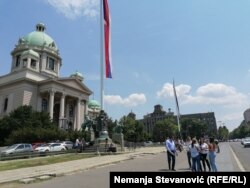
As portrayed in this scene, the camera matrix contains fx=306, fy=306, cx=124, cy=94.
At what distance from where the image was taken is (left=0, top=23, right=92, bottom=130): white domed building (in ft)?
264

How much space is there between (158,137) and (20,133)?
10090 cm

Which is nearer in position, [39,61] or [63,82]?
[63,82]

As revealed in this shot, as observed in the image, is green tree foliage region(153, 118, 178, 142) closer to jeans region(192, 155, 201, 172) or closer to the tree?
the tree

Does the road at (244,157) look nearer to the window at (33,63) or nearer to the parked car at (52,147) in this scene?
the parked car at (52,147)

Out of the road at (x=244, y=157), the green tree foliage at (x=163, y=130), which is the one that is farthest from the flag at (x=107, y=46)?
the green tree foliage at (x=163, y=130)

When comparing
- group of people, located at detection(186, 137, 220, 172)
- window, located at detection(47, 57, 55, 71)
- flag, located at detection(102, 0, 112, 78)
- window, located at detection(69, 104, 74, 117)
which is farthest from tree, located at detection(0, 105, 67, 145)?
group of people, located at detection(186, 137, 220, 172)

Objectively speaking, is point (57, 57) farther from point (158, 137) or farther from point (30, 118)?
point (158, 137)

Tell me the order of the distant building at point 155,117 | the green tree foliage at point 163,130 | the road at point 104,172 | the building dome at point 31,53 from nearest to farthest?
1. the road at point 104,172
2. the building dome at point 31,53
3. the green tree foliage at point 163,130
4. the distant building at point 155,117

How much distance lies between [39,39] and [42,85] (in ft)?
72.3

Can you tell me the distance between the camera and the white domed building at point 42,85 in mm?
80500

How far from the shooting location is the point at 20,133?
55.5m

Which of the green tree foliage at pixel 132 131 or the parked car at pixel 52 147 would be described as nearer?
the parked car at pixel 52 147

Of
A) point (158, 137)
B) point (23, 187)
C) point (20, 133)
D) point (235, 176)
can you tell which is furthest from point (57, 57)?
point (235, 176)

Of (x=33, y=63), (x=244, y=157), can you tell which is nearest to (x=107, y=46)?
(x=244, y=157)
